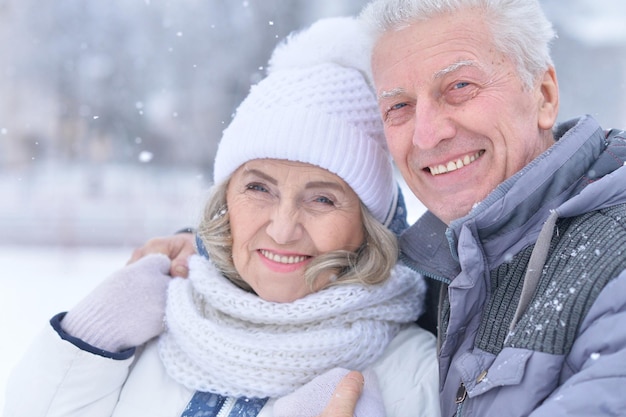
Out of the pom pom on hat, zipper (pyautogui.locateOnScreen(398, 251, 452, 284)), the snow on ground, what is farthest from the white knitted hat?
the snow on ground

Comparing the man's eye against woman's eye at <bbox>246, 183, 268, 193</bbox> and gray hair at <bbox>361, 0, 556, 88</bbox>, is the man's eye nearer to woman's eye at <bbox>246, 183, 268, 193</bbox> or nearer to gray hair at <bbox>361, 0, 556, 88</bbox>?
gray hair at <bbox>361, 0, 556, 88</bbox>

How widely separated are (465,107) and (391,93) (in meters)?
0.23

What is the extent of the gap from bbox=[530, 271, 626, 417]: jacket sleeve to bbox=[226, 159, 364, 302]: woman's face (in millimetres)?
985

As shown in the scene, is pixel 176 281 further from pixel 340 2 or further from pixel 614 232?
pixel 340 2

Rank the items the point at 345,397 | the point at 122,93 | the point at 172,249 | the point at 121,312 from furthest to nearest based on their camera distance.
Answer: the point at 122,93, the point at 172,249, the point at 121,312, the point at 345,397

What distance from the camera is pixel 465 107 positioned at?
6.10 ft

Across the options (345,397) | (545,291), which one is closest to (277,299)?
(345,397)

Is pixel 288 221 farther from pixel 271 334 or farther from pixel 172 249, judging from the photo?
pixel 172 249

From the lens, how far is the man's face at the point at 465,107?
184 cm

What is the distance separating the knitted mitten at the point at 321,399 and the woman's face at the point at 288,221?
0.33m

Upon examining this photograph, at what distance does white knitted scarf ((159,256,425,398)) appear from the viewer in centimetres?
211

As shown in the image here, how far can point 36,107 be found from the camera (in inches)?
474

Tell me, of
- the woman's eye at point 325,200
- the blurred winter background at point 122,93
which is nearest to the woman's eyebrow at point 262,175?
the woman's eye at point 325,200

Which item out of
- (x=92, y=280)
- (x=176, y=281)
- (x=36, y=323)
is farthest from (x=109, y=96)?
(x=176, y=281)
